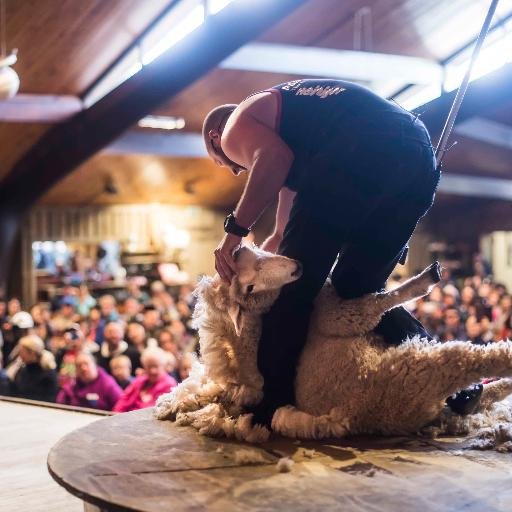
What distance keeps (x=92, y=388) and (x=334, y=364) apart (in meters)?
3.19

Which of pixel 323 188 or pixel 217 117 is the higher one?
pixel 217 117

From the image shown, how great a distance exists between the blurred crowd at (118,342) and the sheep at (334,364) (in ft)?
4.63

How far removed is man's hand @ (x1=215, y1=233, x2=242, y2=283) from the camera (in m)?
1.83

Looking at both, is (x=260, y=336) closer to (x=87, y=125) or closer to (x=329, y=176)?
(x=329, y=176)

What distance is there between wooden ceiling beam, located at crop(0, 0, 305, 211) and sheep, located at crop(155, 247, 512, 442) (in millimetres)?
3541

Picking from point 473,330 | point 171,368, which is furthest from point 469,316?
point 171,368

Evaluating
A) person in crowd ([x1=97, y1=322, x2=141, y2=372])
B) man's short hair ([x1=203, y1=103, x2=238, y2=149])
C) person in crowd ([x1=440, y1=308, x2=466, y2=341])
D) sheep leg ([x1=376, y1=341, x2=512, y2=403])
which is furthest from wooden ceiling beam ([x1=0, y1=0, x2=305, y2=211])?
sheep leg ([x1=376, y1=341, x2=512, y2=403])

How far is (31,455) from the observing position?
2.91 meters

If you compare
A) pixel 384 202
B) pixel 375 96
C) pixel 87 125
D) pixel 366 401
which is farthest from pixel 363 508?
pixel 87 125

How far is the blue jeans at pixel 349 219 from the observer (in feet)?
5.91

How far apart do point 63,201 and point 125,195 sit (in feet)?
3.12

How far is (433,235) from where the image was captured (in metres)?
14.5

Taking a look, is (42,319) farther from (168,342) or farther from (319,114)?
(319,114)

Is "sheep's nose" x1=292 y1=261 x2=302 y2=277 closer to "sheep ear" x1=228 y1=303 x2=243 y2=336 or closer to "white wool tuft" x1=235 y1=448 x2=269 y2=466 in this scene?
"sheep ear" x1=228 y1=303 x2=243 y2=336
